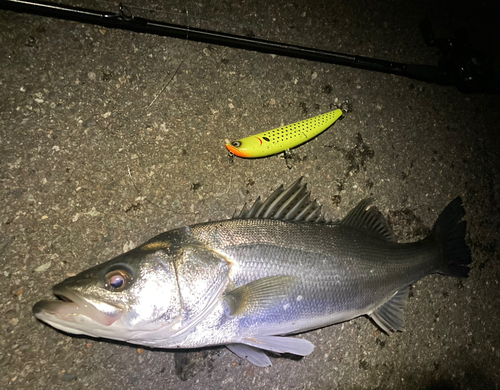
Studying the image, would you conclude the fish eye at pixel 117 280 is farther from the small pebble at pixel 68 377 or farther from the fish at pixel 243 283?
the small pebble at pixel 68 377

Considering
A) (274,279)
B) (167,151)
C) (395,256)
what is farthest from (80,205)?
(395,256)

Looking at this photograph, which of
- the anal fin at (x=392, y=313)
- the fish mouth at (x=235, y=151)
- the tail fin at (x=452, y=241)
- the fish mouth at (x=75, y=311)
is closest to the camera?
the fish mouth at (x=75, y=311)

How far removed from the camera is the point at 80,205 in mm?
1864

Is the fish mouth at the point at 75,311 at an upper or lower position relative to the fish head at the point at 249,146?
lower

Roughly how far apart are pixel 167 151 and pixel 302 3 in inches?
63.8

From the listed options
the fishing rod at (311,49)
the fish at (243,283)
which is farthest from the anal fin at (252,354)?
the fishing rod at (311,49)

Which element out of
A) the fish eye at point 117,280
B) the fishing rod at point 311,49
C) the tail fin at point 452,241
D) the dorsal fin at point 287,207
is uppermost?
the fishing rod at point 311,49

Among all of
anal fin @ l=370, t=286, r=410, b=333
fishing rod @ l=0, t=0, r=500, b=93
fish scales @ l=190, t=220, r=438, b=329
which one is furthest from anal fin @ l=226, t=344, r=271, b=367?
fishing rod @ l=0, t=0, r=500, b=93

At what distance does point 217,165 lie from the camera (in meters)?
2.13

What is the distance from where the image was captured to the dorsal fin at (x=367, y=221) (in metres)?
2.08

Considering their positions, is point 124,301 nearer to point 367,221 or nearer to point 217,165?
point 217,165

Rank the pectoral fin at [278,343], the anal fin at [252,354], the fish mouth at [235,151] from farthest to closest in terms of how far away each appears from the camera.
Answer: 1. the fish mouth at [235,151]
2. the anal fin at [252,354]
3. the pectoral fin at [278,343]

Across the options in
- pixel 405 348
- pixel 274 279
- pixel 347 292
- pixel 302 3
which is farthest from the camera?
pixel 405 348

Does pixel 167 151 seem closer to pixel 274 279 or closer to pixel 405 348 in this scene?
pixel 274 279
